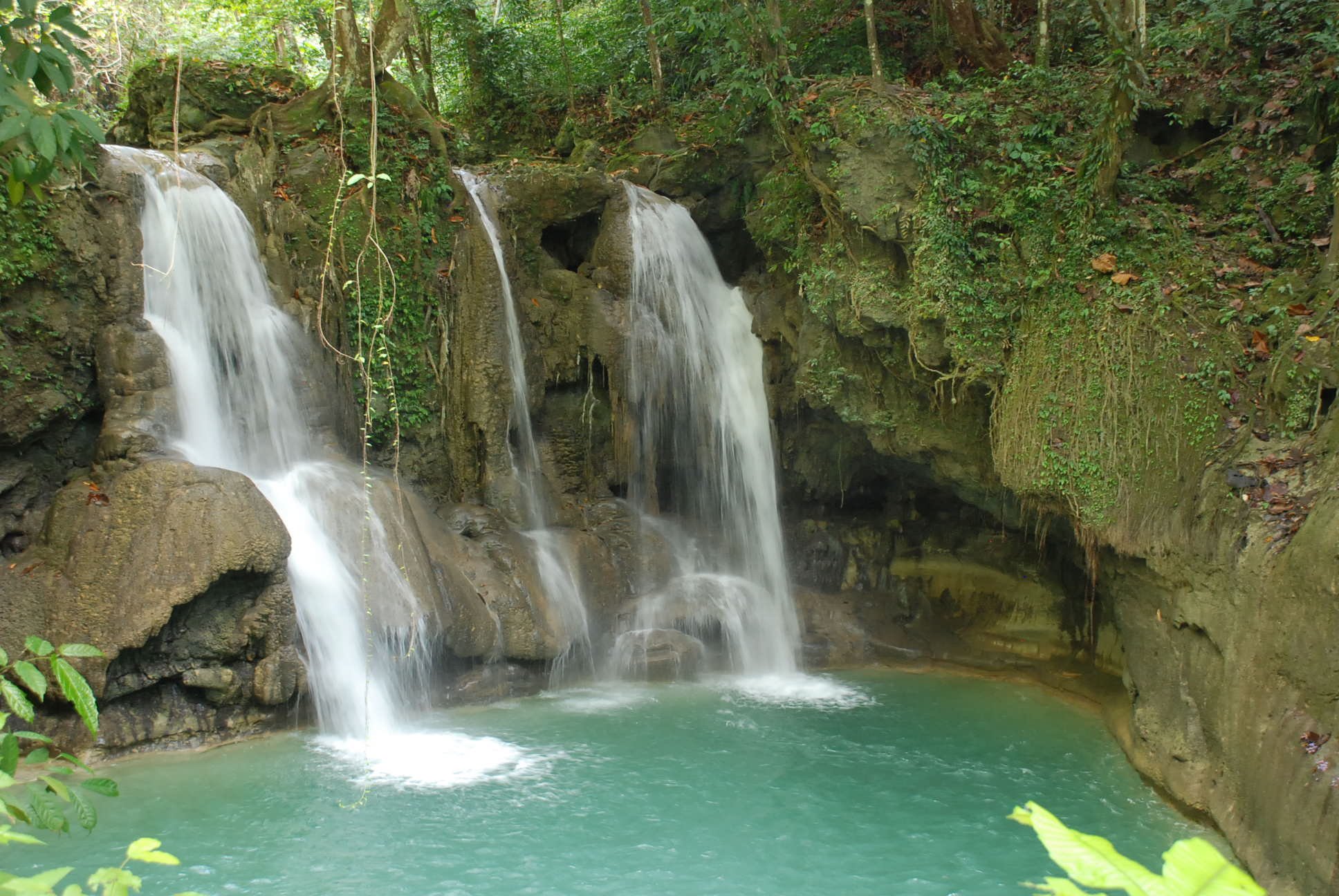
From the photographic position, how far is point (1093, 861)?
4.00ft

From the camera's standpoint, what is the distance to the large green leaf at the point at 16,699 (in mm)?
2361

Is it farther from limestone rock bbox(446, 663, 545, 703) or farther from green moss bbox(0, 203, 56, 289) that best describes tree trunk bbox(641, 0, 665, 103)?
limestone rock bbox(446, 663, 545, 703)

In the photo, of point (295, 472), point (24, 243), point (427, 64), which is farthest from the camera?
point (427, 64)

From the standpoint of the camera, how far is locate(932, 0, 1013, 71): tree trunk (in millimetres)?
11430

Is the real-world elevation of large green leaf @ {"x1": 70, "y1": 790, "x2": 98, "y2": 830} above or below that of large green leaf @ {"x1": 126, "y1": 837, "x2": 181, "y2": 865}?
below

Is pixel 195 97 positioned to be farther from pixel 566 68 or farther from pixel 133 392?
pixel 566 68

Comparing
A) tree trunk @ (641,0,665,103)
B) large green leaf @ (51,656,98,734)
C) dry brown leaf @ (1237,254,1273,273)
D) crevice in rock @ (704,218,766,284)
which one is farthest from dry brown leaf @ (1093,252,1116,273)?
large green leaf @ (51,656,98,734)

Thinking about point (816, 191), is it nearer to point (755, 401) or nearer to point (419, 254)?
point (755, 401)

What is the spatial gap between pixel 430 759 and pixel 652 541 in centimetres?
434

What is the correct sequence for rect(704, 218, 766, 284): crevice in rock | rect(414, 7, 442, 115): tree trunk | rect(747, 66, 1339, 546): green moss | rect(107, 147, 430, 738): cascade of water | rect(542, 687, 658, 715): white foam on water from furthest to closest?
rect(414, 7, 442, 115): tree trunk < rect(704, 218, 766, 284): crevice in rock < rect(542, 687, 658, 715): white foam on water < rect(107, 147, 430, 738): cascade of water < rect(747, 66, 1339, 546): green moss

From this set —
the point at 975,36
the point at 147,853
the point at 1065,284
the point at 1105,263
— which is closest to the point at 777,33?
the point at 975,36

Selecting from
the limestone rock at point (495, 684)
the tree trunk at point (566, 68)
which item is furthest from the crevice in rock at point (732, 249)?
the limestone rock at point (495, 684)

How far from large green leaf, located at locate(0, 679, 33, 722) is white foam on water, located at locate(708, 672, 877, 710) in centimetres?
706

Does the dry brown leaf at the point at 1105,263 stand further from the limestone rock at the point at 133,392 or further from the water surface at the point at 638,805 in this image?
the limestone rock at the point at 133,392
